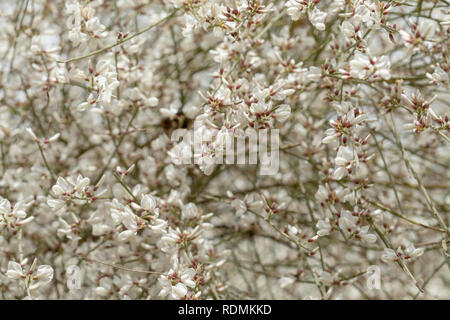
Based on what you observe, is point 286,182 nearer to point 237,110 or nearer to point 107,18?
point 237,110

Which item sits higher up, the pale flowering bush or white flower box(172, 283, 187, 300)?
the pale flowering bush

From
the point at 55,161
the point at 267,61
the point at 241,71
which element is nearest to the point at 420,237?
the point at 267,61

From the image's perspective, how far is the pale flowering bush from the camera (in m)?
1.11

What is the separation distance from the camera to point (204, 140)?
1116 millimetres

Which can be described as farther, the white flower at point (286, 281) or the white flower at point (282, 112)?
the white flower at point (286, 281)

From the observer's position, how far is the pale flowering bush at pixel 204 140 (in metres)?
1.11

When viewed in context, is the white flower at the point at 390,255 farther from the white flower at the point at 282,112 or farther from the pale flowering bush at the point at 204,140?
the white flower at the point at 282,112

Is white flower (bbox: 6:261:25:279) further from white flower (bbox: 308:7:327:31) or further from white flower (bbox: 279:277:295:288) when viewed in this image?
white flower (bbox: 308:7:327:31)

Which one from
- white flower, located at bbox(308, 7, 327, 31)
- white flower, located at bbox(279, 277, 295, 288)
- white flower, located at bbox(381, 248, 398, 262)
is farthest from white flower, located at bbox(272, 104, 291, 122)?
white flower, located at bbox(279, 277, 295, 288)

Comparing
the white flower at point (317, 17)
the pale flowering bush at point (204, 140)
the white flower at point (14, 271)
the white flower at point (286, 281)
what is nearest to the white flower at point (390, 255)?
the pale flowering bush at point (204, 140)

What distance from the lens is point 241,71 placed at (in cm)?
132

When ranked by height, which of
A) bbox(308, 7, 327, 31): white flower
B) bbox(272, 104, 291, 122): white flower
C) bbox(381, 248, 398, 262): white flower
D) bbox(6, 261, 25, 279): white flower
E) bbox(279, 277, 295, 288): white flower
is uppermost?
bbox(308, 7, 327, 31): white flower
